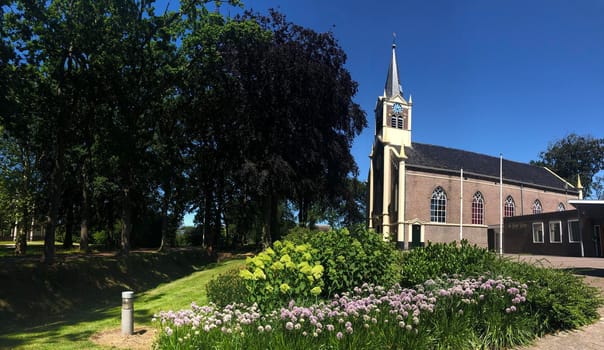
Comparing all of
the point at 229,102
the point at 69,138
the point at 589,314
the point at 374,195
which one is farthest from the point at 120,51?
the point at 374,195

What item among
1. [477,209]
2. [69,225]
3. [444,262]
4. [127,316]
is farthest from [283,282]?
[477,209]

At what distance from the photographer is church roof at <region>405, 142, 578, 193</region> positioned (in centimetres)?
4906

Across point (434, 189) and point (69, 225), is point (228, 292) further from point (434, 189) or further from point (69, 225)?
point (434, 189)

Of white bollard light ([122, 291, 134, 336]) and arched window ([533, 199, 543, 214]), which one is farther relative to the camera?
arched window ([533, 199, 543, 214])

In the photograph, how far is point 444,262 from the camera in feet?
25.8

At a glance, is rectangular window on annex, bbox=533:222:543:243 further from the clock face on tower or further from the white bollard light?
the white bollard light

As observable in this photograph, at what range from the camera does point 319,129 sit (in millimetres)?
25125

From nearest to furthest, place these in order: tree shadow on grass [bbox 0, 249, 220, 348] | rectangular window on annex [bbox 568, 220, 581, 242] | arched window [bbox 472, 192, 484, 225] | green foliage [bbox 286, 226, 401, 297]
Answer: green foliage [bbox 286, 226, 401, 297], tree shadow on grass [bbox 0, 249, 220, 348], rectangular window on annex [bbox 568, 220, 581, 242], arched window [bbox 472, 192, 484, 225]

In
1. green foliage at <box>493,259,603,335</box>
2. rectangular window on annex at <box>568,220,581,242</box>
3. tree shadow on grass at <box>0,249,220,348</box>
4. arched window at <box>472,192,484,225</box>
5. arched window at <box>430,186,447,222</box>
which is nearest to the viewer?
green foliage at <box>493,259,603,335</box>

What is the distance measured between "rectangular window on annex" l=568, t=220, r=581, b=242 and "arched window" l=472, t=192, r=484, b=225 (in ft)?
52.4

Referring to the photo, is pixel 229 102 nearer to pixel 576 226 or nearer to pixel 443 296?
pixel 443 296

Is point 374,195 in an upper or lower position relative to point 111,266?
upper

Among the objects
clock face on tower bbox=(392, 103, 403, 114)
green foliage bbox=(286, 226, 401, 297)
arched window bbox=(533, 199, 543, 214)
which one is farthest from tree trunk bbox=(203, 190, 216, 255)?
arched window bbox=(533, 199, 543, 214)

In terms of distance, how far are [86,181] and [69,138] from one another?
45.6 feet
